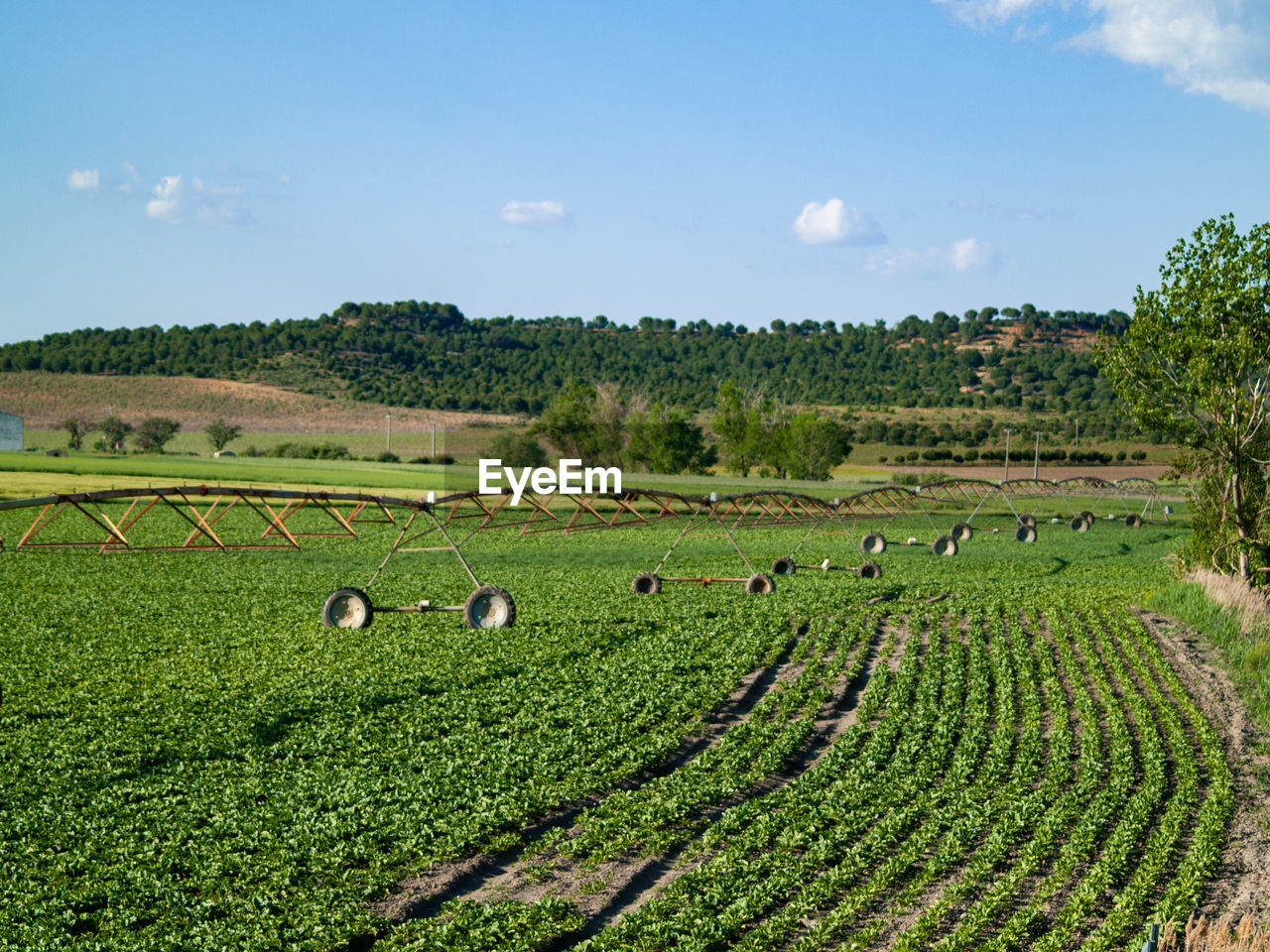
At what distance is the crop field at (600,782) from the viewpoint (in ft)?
27.5

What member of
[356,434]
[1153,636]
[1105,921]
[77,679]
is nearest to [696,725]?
[1105,921]

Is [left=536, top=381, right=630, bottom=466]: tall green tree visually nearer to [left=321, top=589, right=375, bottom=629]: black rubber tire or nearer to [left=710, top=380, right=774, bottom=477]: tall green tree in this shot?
[left=710, top=380, right=774, bottom=477]: tall green tree

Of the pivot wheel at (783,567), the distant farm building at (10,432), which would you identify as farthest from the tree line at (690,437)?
the pivot wheel at (783,567)

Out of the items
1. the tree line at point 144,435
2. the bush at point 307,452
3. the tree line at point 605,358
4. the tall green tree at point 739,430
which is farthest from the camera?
the tree line at point 605,358

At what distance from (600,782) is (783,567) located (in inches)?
842

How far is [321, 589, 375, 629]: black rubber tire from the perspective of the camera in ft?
69.1

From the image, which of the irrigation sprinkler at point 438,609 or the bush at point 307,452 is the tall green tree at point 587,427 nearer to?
the bush at point 307,452

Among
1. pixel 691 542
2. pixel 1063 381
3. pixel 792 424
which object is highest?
pixel 1063 381

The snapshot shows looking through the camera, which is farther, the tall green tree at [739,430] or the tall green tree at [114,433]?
the tall green tree at [114,433]

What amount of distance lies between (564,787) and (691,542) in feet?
111

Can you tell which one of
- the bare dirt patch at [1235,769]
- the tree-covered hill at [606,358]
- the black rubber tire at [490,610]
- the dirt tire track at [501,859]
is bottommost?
the dirt tire track at [501,859]

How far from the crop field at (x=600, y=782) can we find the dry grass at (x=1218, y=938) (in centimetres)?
42

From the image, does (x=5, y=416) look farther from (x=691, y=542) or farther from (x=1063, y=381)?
(x=1063, y=381)

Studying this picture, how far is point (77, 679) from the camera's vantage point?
53.7ft
